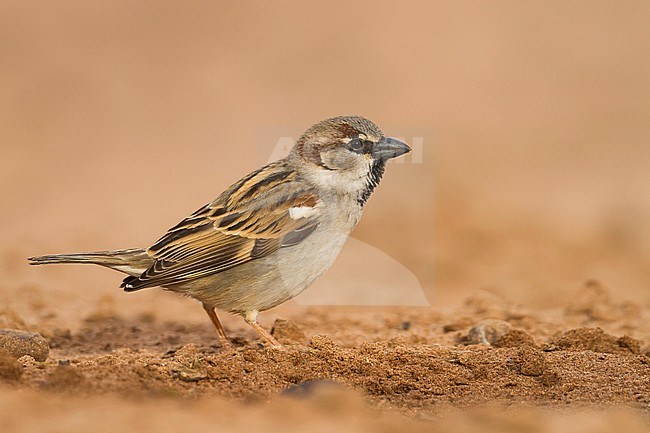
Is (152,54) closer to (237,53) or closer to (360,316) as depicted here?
(237,53)

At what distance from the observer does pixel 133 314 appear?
1030cm

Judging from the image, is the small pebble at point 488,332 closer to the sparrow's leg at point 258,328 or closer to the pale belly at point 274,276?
the pale belly at point 274,276

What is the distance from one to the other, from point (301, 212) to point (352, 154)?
67 centimetres

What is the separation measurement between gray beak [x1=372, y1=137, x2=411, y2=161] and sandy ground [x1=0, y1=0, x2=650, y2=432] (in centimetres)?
76

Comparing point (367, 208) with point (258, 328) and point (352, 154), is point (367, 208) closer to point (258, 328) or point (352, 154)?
point (352, 154)

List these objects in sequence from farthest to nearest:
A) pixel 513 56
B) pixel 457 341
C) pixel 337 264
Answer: pixel 513 56, pixel 337 264, pixel 457 341

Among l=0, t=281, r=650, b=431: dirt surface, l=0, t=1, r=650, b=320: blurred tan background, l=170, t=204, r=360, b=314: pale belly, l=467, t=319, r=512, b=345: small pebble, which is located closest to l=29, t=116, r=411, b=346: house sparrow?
l=170, t=204, r=360, b=314: pale belly

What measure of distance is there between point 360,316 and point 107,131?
1011 cm

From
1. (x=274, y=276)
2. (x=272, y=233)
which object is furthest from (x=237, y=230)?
(x=274, y=276)

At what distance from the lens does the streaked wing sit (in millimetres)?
7609

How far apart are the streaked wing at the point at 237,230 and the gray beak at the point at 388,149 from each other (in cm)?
63

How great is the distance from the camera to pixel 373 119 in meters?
17.4

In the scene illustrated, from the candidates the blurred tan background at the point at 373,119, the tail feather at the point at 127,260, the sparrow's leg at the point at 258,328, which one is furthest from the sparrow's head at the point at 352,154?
the blurred tan background at the point at 373,119

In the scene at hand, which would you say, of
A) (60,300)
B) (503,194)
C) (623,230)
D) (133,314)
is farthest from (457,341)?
(503,194)
